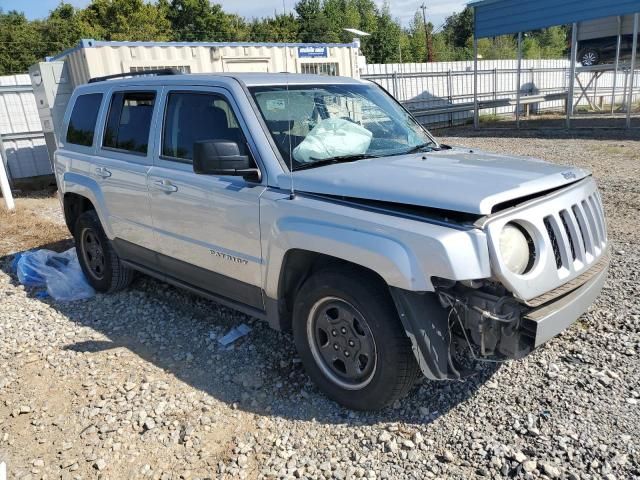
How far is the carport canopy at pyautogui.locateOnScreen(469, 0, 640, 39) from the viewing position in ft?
49.2

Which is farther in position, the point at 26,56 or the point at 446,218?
the point at 26,56

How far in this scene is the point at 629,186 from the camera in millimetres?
8547

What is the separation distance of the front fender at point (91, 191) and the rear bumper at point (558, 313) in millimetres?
3908

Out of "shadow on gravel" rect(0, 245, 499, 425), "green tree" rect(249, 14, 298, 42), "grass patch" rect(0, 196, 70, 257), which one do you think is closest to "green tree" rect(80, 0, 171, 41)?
"green tree" rect(249, 14, 298, 42)

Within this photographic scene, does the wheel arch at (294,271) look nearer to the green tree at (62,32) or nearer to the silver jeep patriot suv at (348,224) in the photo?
the silver jeep patriot suv at (348,224)

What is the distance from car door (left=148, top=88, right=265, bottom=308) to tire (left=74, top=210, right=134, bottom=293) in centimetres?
106

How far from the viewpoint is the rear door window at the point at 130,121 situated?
450cm

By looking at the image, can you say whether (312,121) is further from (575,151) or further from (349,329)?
(575,151)

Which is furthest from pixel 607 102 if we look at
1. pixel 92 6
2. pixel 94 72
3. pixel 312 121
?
pixel 92 6

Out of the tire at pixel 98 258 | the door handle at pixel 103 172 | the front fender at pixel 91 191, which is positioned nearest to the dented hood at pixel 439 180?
the door handle at pixel 103 172

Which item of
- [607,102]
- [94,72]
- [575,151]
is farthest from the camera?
[607,102]

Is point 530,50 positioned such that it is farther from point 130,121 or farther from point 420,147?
point 130,121

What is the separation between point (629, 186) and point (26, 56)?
4899 cm

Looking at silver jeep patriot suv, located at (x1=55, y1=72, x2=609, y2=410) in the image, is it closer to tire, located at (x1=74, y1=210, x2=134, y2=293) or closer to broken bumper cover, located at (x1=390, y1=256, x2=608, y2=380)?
broken bumper cover, located at (x1=390, y1=256, x2=608, y2=380)
